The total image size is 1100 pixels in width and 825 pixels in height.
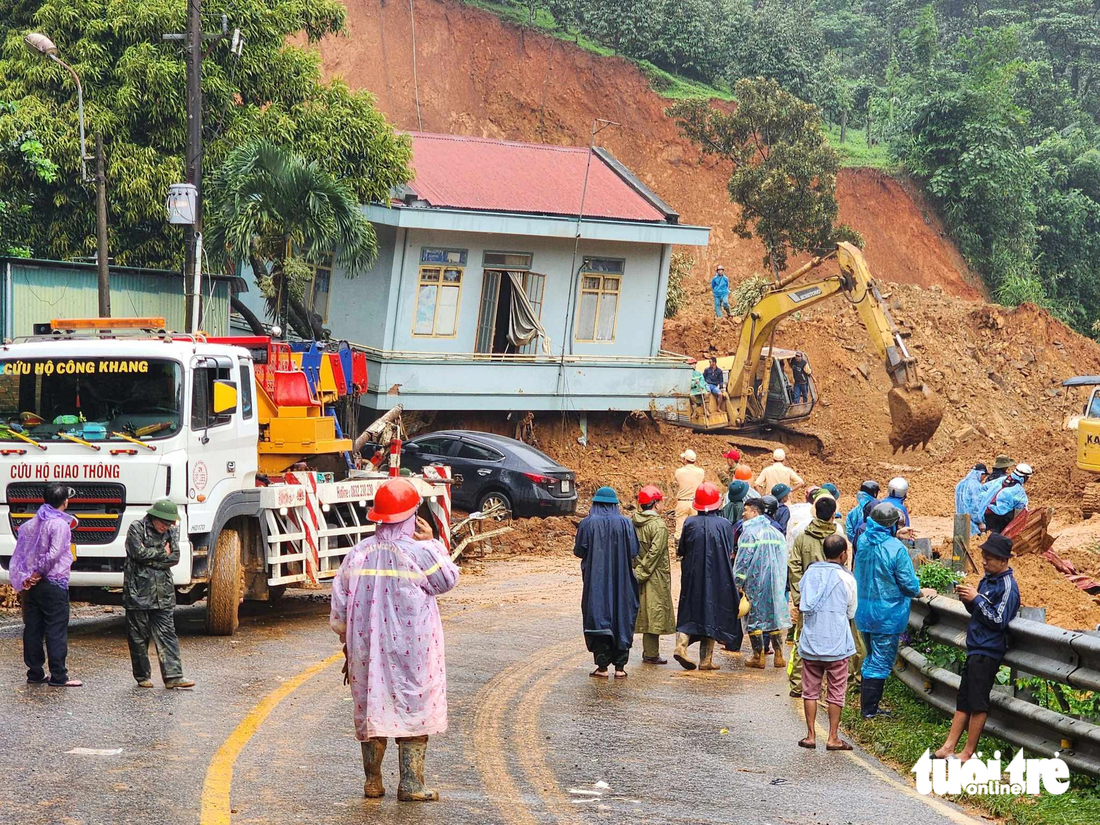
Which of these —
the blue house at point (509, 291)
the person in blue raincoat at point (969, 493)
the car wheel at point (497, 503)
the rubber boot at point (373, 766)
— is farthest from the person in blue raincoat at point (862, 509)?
the blue house at point (509, 291)

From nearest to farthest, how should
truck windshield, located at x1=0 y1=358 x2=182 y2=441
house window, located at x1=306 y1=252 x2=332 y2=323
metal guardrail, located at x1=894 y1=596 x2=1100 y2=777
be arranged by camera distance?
metal guardrail, located at x1=894 y1=596 x2=1100 y2=777
truck windshield, located at x1=0 y1=358 x2=182 y2=441
house window, located at x1=306 y1=252 x2=332 y2=323

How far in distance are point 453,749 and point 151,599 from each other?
10.0 feet

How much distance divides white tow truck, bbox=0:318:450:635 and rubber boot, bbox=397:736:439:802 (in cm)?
593

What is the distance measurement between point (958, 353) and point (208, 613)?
3363 centimetres

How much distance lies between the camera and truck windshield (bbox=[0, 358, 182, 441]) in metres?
13.0

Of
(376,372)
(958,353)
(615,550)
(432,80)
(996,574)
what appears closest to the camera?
(996,574)

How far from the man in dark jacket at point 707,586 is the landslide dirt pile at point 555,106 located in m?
46.0

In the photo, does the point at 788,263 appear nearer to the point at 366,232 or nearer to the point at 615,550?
the point at 366,232

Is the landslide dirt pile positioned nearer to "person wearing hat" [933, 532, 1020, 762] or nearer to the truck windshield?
the truck windshield

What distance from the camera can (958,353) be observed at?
141 feet

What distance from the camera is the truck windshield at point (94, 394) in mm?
13031

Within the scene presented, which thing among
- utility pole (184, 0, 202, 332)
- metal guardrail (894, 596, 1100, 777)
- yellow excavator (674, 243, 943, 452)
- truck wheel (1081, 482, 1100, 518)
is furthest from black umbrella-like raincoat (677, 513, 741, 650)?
yellow excavator (674, 243, 943, 452)

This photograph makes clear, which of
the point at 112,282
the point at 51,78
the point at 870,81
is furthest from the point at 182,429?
the point at 870,81

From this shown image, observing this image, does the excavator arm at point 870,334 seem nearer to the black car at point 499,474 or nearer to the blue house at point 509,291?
the blue house at point 509,291
